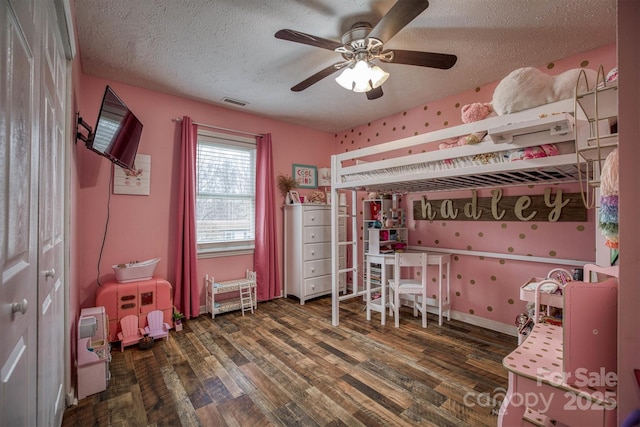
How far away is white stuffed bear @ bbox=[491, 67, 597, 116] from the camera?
1424 millimetres

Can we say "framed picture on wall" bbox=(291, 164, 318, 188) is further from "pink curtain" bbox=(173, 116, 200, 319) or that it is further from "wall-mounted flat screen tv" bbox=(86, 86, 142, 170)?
"wall-mounted flat screen tv" bbox=(86, 86, 142, 170)

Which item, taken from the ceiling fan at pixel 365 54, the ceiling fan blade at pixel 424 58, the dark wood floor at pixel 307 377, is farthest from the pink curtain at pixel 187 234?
the ceiling fan blade at pixel 424 58

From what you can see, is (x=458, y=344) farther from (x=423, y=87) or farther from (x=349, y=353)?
(x=423, y=87)

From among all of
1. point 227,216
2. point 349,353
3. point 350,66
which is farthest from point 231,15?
point 349,353

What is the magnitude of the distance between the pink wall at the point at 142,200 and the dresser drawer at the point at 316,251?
2.47 ft

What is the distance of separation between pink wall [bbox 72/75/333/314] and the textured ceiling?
0.68 ft

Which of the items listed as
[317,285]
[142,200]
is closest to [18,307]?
[142,200]

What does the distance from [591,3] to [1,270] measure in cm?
297

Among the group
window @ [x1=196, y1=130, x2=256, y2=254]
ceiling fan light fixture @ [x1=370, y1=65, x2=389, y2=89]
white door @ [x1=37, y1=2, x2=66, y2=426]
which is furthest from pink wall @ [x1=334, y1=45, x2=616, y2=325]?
white door @ [x1=37, y1=2, x2=66, y2=426]

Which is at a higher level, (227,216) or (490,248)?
(227,216)

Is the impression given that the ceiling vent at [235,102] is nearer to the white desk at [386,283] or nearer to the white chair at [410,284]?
the white desk at [386,283]

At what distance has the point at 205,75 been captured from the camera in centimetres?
267

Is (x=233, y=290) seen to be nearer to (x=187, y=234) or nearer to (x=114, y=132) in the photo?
(x=187, y=234)

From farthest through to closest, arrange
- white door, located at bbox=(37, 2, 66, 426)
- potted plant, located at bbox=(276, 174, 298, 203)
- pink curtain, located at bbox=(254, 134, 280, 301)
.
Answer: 1. potted plant, located at bbox=(276, 174, 298, 203)
2. pink curtain, located at bbox=(254, 134, 280, 301)
3. white door, located at bbox=(37, 2, 66, 426)
